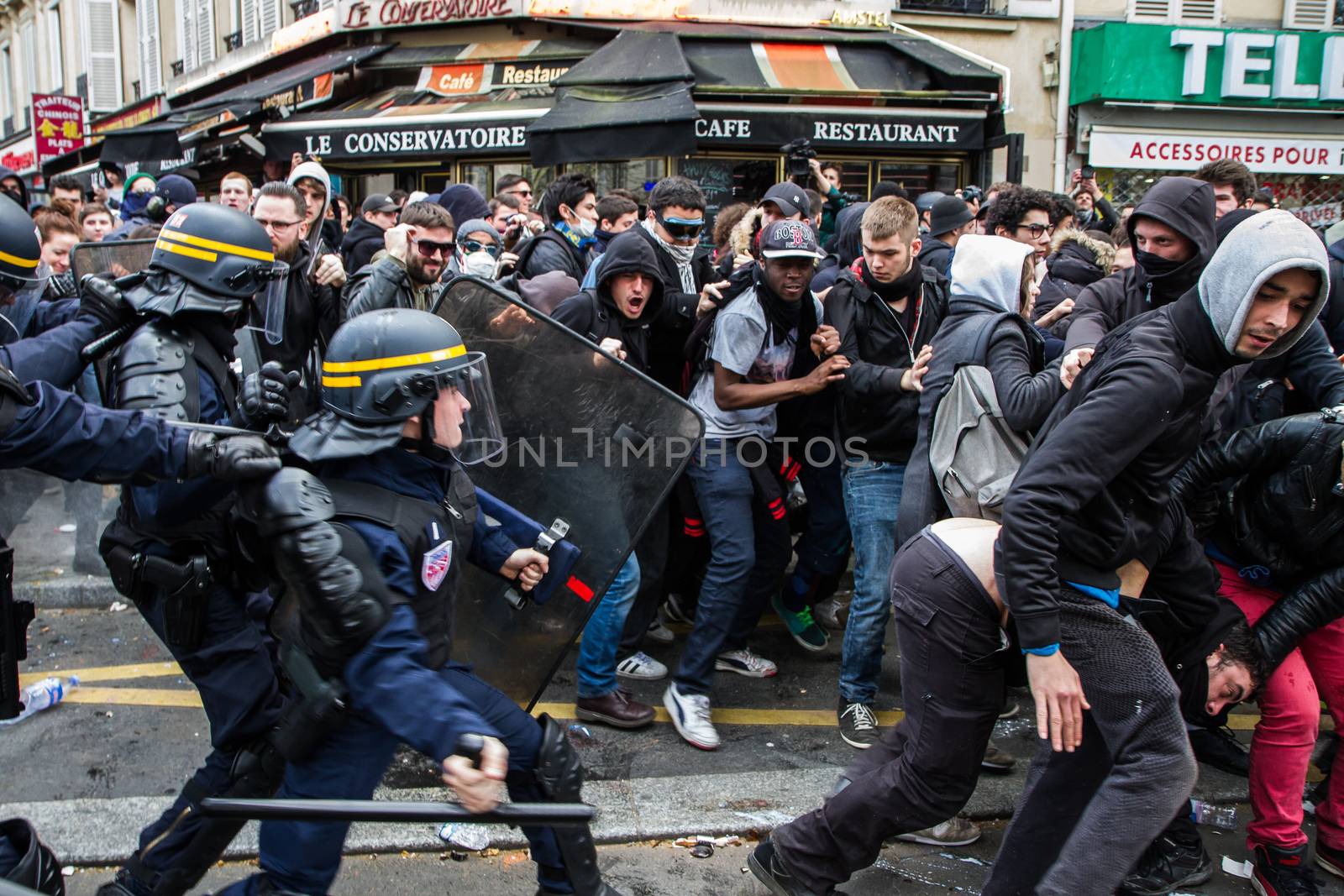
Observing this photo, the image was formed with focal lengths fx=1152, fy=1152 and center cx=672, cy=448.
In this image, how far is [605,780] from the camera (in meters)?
3.80

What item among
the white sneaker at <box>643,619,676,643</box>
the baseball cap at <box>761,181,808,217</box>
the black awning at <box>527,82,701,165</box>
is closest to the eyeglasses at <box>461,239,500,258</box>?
the baseball cap at <box>761,181,808,217</box>

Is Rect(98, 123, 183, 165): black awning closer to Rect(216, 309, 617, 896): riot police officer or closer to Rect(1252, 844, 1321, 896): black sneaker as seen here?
Rect(216, 309, 617, 896): riot police officer

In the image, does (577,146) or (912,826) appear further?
(577,146)

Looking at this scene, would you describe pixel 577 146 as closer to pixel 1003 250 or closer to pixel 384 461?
pixel 1003 250

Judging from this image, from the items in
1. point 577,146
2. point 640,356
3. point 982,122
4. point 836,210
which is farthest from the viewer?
point 982,122

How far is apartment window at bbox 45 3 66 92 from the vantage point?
26906mm

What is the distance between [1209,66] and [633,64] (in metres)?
6.78

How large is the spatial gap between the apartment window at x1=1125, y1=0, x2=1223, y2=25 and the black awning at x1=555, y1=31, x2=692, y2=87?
542 cm

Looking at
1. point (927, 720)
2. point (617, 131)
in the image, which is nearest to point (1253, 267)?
point (927, 720)

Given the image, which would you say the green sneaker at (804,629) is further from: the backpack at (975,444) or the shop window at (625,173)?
the shop window at (625,173)

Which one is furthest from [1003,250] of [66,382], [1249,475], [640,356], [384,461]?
[66,382]

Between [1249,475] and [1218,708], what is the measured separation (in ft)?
2.30

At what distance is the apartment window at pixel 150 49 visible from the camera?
2139cm

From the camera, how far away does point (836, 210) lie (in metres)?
7.80
